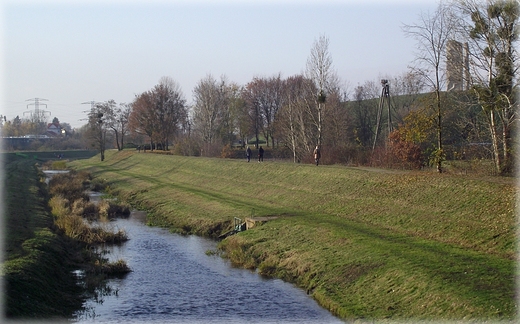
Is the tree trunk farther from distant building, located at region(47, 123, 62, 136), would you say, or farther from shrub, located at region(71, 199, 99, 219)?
distant building, located at region(47, 123, 62, 136)

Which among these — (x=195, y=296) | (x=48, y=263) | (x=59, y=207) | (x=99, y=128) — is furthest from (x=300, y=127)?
(x=99, y=128)

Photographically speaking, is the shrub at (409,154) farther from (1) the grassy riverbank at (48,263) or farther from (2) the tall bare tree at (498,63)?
(1) the grassy riverbank at (48,263)

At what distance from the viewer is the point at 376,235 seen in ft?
74.9

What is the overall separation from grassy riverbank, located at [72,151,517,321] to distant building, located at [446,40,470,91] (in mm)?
6225

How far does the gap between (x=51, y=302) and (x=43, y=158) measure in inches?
3973

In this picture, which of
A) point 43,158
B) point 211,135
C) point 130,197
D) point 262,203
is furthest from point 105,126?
point 262,203

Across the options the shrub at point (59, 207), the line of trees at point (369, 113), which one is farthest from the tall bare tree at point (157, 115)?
the shrub at point (59, 207)

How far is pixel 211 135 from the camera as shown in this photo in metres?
81.6

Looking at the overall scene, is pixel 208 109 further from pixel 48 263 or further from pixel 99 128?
pixel 48 263

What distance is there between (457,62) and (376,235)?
1388cm

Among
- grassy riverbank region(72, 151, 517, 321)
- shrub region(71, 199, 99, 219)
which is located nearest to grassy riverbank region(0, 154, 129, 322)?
shrub region(71, 199, 99, 219)

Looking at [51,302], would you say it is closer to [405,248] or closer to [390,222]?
[405,248]

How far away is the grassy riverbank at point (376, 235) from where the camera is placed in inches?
605

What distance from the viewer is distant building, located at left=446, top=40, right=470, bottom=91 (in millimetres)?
31203
